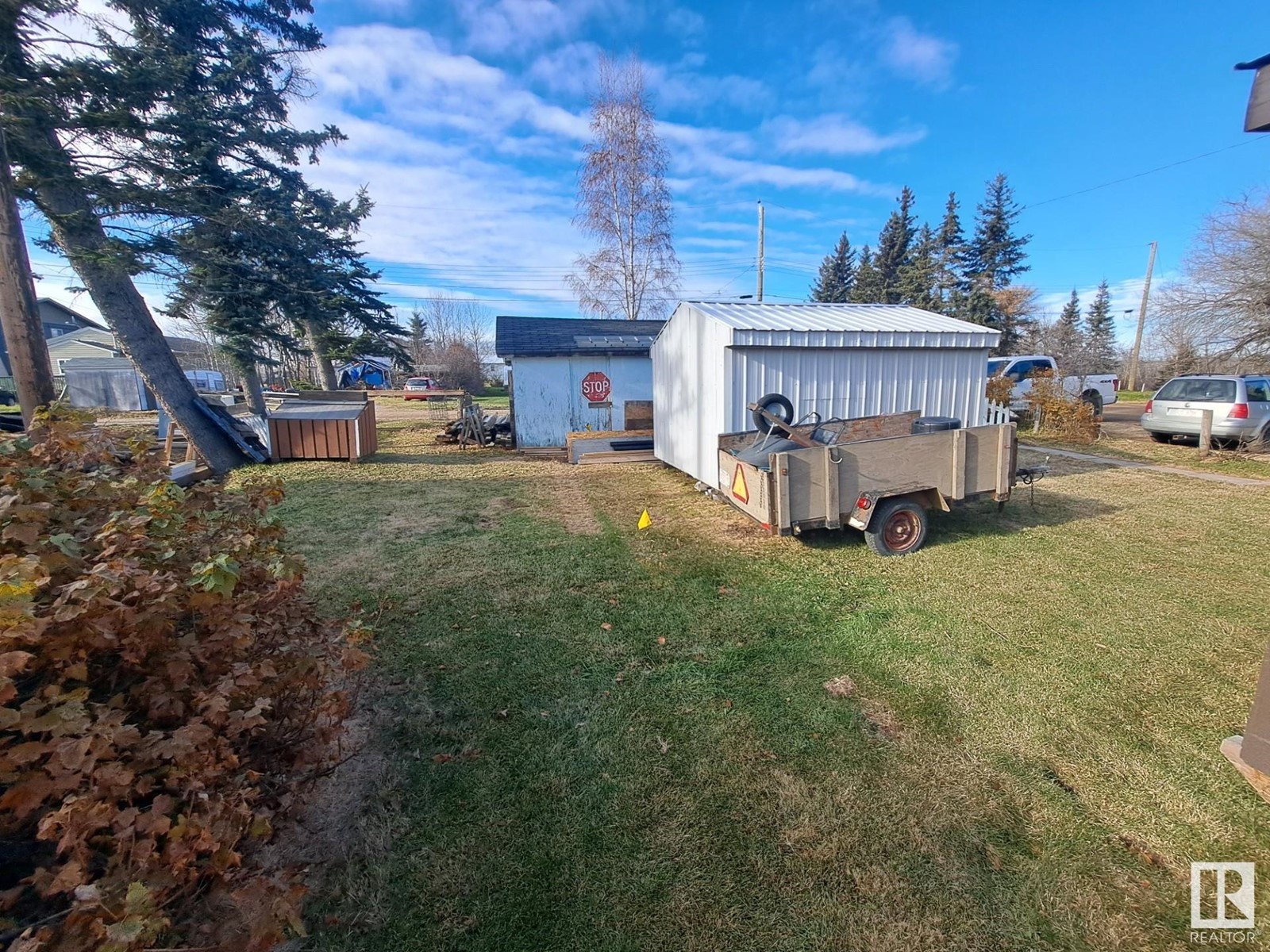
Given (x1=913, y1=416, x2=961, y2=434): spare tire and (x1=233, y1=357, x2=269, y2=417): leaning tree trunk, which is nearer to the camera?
(x1=913, y1=416, x2=961, y2=434): spare tire

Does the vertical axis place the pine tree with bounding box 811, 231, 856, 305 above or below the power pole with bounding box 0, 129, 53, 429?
above

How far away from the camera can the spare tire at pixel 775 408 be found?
273 inches

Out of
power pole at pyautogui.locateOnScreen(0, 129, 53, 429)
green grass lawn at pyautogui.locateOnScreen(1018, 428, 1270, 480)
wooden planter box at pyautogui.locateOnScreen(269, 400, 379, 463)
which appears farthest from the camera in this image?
wooden planter box at pyautogui.locateOnScreen(269, 400, 379, 463)

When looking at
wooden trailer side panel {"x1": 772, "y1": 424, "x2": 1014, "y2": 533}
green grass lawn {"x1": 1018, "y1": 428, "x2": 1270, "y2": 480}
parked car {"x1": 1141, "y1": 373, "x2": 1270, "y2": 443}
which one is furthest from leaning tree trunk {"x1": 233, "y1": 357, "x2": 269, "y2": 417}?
parked car {"x1": 1141, "y1": 373, "x2": 1270, "y2": 443}

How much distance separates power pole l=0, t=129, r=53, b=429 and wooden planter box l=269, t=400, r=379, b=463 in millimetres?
6023

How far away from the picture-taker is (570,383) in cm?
1312

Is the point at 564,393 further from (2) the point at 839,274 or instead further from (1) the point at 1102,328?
(1) the point at 1102,328

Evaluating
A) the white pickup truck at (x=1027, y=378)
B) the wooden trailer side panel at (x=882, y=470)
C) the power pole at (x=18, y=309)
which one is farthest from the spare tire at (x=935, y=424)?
the white pickup truck at (x=1027, y=378)

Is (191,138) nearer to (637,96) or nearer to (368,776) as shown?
(368,776)

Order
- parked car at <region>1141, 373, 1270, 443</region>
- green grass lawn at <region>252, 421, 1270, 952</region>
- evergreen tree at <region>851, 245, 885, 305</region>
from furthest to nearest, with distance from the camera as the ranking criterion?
evergreen tree at <region>851, 245, 885, 305</region>, parked car at <region>1141, 373, 1270, 443</region>, green grass lawn at <region>252, 421, 1270, 952</region>

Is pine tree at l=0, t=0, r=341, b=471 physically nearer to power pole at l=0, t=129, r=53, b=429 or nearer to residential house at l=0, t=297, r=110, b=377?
power pole at l=0, t=129, r=53, b=429

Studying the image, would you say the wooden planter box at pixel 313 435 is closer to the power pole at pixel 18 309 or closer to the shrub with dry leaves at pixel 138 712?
the power pole at pixel 18 309

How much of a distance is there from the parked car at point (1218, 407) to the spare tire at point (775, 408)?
31.5 feet

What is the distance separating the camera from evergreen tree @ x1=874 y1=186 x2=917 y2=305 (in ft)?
109
